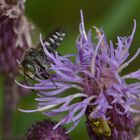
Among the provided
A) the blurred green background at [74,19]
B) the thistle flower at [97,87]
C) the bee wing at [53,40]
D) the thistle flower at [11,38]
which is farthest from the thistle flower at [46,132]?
the blurred green background at [74,19]

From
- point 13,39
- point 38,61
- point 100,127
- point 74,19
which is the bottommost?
point 100,127

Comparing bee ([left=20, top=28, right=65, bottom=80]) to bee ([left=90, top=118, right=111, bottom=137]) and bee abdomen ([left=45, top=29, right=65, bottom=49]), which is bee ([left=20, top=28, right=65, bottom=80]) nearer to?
bee abdomen ([left=45, top=29, right=65, bottom=49])

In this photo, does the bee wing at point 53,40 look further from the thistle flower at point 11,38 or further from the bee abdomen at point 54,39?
the thistle flower at point 11,38

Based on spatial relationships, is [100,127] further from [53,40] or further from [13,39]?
→ [13,39]

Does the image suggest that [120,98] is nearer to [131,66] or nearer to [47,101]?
[47,101]

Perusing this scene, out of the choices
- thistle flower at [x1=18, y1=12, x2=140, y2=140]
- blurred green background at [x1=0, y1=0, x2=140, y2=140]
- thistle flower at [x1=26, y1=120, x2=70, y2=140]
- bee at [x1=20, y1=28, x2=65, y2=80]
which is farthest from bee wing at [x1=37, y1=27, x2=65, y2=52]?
blurred green background at [x1=0, y1=0, x2=140, y2=140]

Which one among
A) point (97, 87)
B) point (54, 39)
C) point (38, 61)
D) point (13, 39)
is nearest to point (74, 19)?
point (13, 39)
